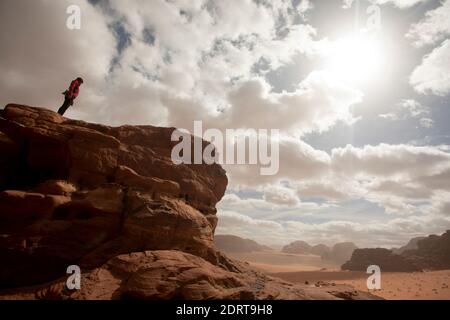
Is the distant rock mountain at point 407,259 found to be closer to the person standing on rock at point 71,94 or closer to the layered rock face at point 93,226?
the layered rock face at point 93,226

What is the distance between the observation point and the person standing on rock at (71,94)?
61.0 ft

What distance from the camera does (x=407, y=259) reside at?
50.3 meters

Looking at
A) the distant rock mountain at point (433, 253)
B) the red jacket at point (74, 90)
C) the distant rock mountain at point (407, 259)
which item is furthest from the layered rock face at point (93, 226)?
the distant rock mountain at point (433, 253)

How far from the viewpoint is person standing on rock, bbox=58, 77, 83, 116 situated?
18.6 meters

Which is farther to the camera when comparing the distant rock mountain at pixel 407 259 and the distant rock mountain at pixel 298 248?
the distant rock mountain at pixel 298 248

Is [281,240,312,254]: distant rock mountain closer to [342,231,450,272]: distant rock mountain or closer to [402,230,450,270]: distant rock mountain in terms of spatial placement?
[402,230,450,270]: distant rock mountain

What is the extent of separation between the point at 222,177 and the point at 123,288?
15.3m

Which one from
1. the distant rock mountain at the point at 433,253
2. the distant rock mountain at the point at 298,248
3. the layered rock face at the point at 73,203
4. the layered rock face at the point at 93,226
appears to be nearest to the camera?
the layered rock face at the point at 93,226

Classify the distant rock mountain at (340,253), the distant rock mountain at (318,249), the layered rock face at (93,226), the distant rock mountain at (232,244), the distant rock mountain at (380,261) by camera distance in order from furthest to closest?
the distant rock mountain at (318,249), the distant rock mountain at (232,244), the distant rock mountain at (340,253), the distant rock mountain at (380,261), the layered rock face at (93,226)

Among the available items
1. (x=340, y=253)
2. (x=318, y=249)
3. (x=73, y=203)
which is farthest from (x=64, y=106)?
(x=318, y=249)

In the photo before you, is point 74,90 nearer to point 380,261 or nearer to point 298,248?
point 380,261

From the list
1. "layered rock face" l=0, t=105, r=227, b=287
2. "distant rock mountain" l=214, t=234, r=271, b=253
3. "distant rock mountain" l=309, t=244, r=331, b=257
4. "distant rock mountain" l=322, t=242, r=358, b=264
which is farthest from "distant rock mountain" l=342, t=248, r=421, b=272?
"distant rock mountain" l=309, t=244, r=331, b=257
